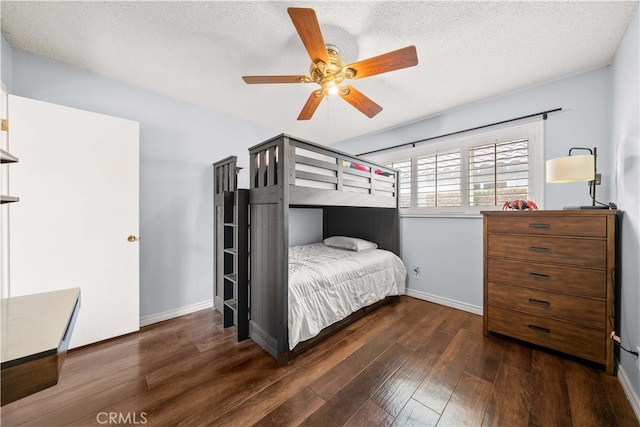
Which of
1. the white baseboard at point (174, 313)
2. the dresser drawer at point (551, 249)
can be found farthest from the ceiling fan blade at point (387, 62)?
the white baseboard at point (174, 313)

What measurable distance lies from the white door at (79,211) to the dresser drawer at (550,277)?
133 inches

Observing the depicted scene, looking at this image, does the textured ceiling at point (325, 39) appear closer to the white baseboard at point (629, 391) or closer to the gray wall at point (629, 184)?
the gray wall at point (629, 184)

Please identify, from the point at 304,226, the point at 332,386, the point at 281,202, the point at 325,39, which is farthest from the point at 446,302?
the point at 325,39

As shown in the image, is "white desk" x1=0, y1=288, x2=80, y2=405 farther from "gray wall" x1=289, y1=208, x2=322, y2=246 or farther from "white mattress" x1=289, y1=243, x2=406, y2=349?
"gray wall" x1=289, y1=208, x2=322, y2=246

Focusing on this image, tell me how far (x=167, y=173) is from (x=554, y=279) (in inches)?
148

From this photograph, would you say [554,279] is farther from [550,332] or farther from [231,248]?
[231,248]

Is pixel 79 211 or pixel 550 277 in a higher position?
pixel 79 211

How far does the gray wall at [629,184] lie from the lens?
1.46 m

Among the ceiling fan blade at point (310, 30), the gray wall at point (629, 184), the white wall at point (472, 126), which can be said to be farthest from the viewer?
the white wall at point (472, 126)

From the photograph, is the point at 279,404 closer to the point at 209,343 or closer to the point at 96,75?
the point at 209,343

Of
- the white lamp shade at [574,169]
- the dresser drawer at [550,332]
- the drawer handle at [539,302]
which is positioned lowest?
the dresser drawer at [550,332]

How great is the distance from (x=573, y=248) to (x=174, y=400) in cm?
299

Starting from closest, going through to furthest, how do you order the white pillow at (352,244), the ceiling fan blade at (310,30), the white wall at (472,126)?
→ the ceiling fan blade at (310,30)
the white wall at (472,126)
the white pillow at (352,244)

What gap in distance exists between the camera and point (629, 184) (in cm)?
156
